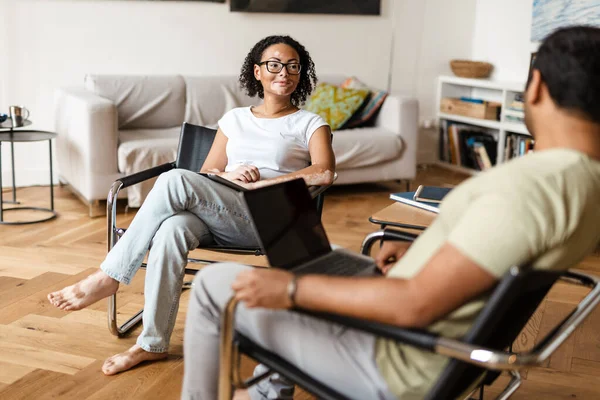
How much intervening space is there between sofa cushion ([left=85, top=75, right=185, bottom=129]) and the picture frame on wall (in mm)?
830

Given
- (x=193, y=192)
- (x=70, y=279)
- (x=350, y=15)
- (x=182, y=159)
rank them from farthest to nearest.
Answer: (x=350, y=15)
(x=70, y=279)
(x=182, y=159)
(x=193, y=192)

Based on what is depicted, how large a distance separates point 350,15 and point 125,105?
1.97 m

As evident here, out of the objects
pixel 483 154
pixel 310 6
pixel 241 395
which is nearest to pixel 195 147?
pixel 241 395

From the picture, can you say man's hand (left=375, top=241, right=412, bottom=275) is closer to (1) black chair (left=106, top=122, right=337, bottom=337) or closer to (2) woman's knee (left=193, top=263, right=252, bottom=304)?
(2) woman's knee (left=193, top=263, right=252, bottom=304)

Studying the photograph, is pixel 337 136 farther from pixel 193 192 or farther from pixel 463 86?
pixel 193 192

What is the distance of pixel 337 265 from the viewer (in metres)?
1.60

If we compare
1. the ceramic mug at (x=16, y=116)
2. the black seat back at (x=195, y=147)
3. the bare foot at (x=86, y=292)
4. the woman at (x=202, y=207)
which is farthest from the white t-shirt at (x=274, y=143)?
the ceramic mug at (x=16, y=116)

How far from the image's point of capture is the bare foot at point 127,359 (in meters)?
2.21

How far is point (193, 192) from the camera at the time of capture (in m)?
2.21

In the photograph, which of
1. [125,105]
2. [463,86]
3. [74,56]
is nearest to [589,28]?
[125,105]

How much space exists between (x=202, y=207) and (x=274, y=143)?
439mm

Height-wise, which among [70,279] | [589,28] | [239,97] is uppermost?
[589,28]

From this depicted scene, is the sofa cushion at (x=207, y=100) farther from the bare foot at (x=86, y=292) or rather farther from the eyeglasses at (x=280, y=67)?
the bare foot at (x=86, y=292)

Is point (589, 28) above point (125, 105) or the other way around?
above
